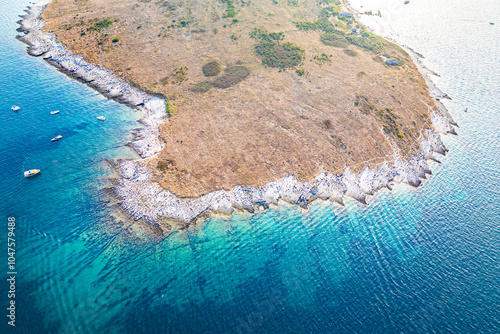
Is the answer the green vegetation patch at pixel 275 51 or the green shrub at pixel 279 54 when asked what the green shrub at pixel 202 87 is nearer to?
the green vegetation patch at pixel 275 51

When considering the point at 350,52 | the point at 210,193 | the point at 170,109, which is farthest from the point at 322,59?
the point at 210,193

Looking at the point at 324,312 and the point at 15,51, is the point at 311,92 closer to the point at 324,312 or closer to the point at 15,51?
the point at 324,312

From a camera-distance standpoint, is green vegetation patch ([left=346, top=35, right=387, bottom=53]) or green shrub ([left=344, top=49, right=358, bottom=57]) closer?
green shrub ([left=344, top=49, right=358, bottom=57])

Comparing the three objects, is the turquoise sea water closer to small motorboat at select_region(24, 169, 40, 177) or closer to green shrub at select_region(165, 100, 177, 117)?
small motorboat at select_region(24, 169, 40, 177)

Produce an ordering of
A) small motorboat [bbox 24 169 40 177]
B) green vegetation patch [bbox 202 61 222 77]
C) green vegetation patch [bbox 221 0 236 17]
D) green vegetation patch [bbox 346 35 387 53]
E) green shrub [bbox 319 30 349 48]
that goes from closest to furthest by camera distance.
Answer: small motorboat [bbox 24 169 40 177], green vegetation patch [bbox 202 61 222 77], green vegetation patch [bbox 346 35 387 53], green shrub [bbox 319 30 349 48], green vegetation patch [bbox 221 0 236 17]

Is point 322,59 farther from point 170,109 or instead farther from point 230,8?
point 170,109

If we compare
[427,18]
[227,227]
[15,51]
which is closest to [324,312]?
[227,227]

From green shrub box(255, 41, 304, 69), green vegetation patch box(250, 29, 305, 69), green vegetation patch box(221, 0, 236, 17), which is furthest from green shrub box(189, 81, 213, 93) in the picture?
green vegetation patch box(221, 0, 236, 17)
